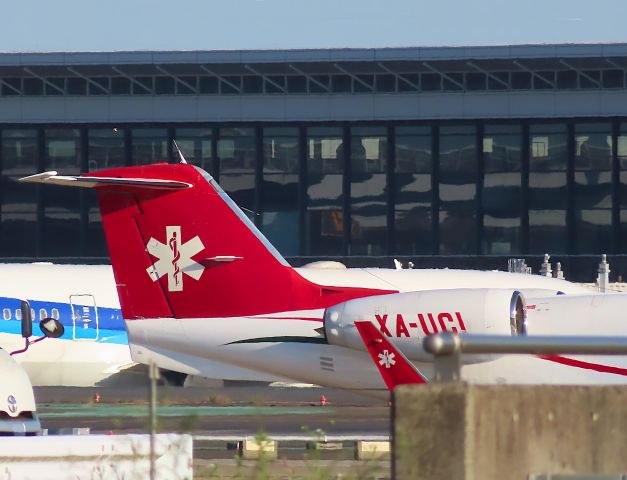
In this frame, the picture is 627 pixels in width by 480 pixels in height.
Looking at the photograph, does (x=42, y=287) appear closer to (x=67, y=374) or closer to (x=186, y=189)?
(x=67, y=374)

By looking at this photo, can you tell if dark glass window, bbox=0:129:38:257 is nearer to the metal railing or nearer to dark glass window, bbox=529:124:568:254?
dark glass window, bbox=529:124:568:254

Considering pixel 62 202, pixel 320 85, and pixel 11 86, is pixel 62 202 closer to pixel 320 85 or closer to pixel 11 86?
pixel 11 86

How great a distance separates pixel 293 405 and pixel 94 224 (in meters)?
31.5

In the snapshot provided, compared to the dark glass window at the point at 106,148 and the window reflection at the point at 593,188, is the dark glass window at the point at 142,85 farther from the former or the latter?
the window reflection at the point at 593,188

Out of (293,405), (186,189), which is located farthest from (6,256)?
(186,189)

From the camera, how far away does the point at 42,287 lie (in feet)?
88.9

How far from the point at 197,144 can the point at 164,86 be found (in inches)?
115

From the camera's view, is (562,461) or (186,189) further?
(186,189)

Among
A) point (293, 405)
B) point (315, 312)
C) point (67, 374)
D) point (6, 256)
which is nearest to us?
point (315, 312)

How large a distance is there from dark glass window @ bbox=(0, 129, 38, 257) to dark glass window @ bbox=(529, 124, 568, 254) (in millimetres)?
20314

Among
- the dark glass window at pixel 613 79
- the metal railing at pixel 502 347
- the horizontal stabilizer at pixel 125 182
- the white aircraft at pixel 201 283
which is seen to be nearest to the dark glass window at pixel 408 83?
the dark glass window at pixel 613 79

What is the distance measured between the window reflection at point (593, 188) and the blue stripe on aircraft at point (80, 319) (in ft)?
95.1

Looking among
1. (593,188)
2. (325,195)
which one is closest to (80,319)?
(325,195)

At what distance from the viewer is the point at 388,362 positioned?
45.8ft
